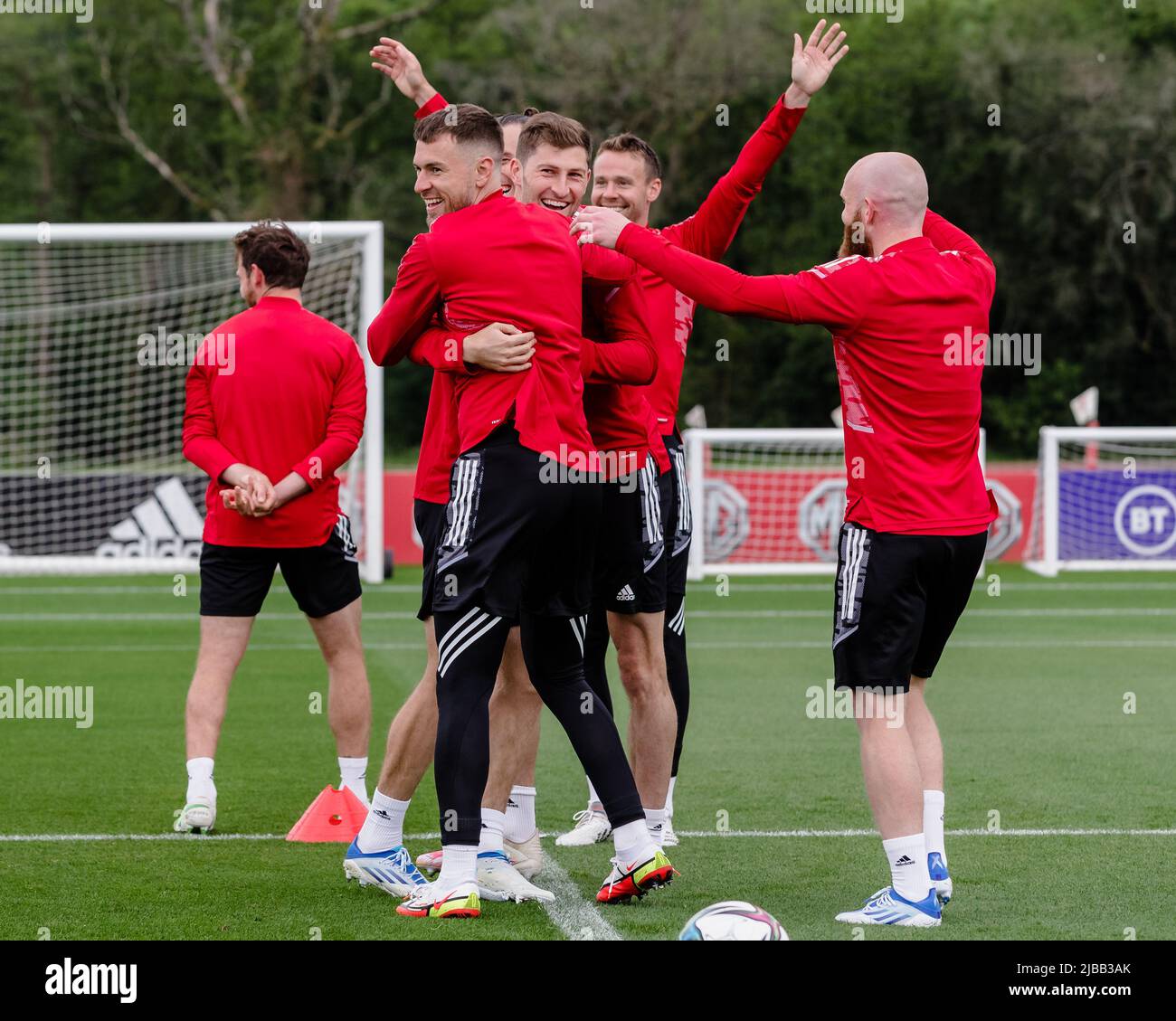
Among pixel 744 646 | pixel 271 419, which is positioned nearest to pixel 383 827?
pixel 271 419

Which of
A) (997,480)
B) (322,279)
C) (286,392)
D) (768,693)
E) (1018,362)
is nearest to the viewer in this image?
(286,392)

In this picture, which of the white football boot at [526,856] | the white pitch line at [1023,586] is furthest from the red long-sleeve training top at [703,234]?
the white pitch line at [1023,586]

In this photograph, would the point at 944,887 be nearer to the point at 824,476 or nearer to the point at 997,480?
the point at 824,476

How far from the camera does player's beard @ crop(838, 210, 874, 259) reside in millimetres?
4734

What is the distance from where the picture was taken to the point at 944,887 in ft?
15.7

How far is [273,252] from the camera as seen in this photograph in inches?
241

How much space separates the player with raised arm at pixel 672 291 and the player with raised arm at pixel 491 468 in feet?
2.81

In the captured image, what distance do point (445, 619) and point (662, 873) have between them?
0.95 m

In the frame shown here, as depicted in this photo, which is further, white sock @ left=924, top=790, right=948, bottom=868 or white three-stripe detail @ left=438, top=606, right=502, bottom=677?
white sock @ left=924, top=790, right=948, bottom=868

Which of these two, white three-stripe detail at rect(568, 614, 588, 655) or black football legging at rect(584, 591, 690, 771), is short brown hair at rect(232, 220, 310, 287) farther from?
white three-stripe detail at rect(568, 614, 588, 655)

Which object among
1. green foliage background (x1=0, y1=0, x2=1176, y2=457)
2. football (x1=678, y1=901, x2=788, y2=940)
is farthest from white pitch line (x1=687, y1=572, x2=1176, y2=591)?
green foliage background (x1=0, y1=0, x2=1176, y2=457)

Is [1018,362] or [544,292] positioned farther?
[1018,362]

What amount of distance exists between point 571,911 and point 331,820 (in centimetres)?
141
